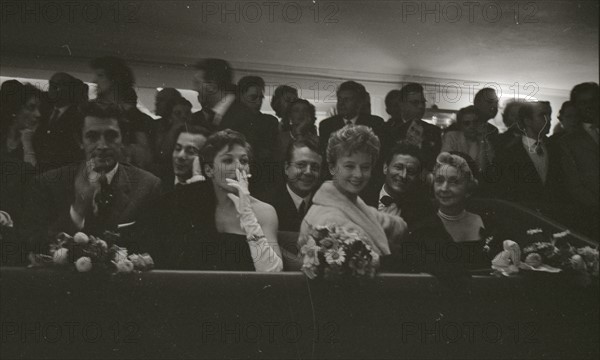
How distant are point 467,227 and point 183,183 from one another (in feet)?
5.23

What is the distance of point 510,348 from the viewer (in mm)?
3922

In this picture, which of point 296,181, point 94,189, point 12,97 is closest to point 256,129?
point 296,181

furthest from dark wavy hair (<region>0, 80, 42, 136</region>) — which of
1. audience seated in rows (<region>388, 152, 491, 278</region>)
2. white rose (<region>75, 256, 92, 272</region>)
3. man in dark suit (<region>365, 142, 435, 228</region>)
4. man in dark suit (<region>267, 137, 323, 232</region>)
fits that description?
audience seated in rows (<region>388, 152, 491, 278</region>)

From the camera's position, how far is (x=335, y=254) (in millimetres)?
3641

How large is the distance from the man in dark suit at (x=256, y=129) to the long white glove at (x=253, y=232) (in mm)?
58

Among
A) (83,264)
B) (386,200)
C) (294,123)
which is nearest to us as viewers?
(83,264)

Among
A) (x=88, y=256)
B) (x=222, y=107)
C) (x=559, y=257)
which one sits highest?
(x=222, y=107)

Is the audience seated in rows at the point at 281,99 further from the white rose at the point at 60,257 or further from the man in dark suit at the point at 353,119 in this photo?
the white rose at the point at 60,257

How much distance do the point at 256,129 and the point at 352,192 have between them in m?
0.61

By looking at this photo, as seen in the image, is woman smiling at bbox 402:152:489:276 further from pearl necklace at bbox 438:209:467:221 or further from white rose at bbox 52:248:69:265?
white rose at bbox 52:248:69:265

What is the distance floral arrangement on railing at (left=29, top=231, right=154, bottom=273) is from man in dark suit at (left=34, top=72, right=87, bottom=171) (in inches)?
14.6

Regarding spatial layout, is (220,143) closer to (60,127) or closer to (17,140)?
(60,127)

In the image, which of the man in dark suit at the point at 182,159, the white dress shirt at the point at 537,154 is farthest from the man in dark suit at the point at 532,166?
the man in dark suit at the point at 182,159

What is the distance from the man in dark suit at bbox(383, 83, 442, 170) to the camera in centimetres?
386
